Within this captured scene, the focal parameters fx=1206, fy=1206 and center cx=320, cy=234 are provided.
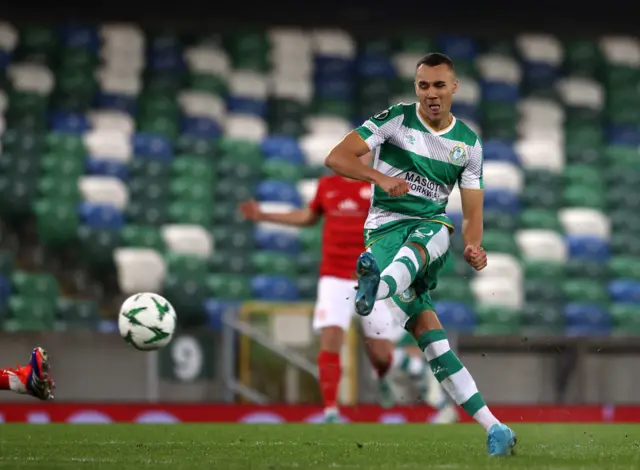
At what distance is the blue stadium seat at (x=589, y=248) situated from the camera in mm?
15594

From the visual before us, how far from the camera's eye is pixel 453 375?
214 inches

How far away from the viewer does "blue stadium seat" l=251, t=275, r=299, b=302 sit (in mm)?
13727

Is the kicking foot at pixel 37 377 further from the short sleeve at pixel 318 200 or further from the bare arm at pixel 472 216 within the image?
the short sleeve at pixel 318 200

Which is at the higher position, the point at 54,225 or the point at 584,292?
the point at 54,225

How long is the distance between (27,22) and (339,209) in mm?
9587

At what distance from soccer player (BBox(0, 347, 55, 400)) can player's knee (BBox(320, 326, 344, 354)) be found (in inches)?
141

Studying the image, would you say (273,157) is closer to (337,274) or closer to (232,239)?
(232,239)

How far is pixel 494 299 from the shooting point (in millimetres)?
14570

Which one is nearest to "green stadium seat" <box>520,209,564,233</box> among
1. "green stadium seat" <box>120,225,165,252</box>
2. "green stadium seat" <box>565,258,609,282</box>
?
"green stadium seat" <box>565,258,609,282</box>

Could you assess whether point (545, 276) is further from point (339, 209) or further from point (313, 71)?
point (339, 209)

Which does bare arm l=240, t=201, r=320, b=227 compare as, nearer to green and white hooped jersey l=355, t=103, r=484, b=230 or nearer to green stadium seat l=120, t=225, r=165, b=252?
green and white hooped jersey l=355, t=103, r=484, b=230

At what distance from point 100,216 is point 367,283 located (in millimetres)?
9385

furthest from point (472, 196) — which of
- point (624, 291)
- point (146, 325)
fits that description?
point (624, 291)

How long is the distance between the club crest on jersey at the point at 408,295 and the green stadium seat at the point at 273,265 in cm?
856
